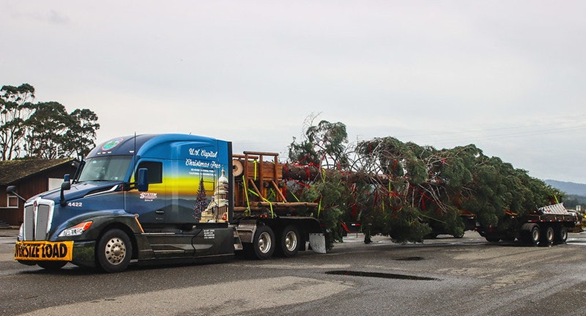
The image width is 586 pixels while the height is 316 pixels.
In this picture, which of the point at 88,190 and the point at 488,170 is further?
the point at 488,170

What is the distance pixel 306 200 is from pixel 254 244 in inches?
93.2

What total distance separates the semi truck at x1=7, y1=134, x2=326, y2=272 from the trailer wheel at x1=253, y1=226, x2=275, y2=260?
0.09 feet

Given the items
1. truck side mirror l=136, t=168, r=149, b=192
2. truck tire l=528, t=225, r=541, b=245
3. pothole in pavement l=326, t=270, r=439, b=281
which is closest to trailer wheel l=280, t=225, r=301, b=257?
pothole in pavement l=326, t=270, r=439, b=281

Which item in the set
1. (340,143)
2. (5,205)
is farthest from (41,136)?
(340,143)

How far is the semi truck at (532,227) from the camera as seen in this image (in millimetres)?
23953

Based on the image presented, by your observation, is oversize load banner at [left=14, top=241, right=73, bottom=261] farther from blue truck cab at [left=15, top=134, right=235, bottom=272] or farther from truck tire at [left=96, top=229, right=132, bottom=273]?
truck tire at [left=96, top=229, right=132, bottom=273]

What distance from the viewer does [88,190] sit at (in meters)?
12.6

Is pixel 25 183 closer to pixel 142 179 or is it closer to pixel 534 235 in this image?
pixel 142 179

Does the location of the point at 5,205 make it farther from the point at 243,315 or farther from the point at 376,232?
the point at 243,315

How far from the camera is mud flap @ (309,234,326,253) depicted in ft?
58.5

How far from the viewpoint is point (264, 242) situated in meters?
16.5

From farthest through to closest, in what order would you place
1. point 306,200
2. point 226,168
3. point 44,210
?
point 306,200, point 226,168, point 44,210

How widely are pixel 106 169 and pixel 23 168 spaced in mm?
33753

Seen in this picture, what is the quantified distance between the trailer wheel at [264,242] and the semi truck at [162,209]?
0.09 feet
